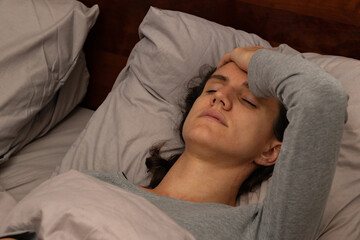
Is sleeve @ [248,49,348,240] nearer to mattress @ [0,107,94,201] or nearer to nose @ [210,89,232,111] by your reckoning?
nose @ [210,89,232,111]

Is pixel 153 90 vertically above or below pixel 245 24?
below

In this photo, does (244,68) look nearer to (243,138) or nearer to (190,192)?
(243,138)

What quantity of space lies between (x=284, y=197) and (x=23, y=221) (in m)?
0.55

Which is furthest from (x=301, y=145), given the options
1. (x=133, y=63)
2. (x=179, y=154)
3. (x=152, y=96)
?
(x=133, y=63)

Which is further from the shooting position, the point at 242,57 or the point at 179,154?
the point at 179,154

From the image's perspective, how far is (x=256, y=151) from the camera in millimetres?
1260

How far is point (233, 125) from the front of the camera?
1218 millimetres

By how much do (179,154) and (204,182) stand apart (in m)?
0.21

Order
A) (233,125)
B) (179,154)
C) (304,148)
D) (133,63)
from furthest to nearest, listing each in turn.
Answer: (133,63), (179,154), (233,125), (304,148)

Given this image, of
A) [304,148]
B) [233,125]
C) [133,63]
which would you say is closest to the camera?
[304,148]

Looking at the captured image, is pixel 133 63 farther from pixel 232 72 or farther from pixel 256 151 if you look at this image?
pixel 256 151

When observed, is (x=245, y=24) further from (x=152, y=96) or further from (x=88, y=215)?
(x=88, y=215)

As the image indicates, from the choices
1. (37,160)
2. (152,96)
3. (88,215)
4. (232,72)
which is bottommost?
(37,160)

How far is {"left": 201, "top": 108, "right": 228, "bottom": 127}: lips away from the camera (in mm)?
1223
